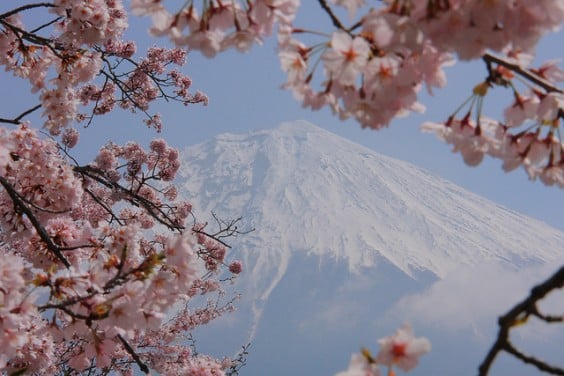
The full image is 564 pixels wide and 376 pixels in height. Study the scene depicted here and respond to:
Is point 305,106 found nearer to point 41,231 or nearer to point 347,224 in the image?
point 41,231

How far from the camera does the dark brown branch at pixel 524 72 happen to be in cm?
149

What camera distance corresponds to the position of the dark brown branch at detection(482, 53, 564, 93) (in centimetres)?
149

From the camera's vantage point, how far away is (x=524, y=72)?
1.52 m

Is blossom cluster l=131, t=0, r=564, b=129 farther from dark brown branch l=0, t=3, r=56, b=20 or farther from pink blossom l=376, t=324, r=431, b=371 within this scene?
dark brown branch l=0, t=3, r=56, b=20

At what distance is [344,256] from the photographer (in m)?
191

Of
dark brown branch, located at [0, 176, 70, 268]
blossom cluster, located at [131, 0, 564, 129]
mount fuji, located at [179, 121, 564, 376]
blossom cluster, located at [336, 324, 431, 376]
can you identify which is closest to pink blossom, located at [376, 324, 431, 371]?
blossom cluster, located at [336, 324, 431, 376]

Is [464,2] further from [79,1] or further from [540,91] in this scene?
[79,1]

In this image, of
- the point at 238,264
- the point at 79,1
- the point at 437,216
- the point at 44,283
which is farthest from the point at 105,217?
the point at 437,216

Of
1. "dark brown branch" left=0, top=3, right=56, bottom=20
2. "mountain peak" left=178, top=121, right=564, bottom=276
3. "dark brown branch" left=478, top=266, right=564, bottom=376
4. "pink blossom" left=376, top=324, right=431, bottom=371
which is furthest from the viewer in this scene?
"mountain peak" left=178, top=121, right=564, bottom=276

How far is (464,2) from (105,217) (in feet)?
26.0

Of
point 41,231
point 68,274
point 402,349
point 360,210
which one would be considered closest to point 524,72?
point 402,349

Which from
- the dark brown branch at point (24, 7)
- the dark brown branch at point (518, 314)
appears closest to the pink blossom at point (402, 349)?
the dark brown branch at point (518, 314)

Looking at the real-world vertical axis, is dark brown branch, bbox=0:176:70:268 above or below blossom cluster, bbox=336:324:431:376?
above

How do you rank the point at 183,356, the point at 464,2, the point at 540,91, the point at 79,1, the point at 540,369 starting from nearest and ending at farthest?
the point at 540,369
the point at 464,2
the point at 540,91
the point at 79,1
the point at 183,356
